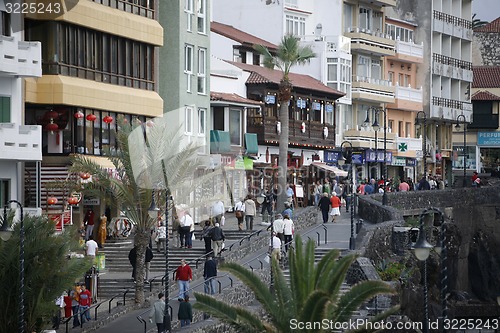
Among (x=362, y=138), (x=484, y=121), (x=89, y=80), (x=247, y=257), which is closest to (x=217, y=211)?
(x=247, y=257)

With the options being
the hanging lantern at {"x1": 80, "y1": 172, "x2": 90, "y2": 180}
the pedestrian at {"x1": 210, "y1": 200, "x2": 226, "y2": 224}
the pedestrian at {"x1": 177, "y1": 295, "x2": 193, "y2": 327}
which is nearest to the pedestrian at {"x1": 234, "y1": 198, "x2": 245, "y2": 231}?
the pedestrian at {"x1": 210, "y1": 200, "x2": 226, "y2": 224}

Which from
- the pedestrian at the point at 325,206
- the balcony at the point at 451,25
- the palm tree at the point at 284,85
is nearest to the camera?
the pedestrian at the point at 325,206

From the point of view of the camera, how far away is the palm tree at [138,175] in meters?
47.8

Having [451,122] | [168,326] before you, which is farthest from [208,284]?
[451,122]

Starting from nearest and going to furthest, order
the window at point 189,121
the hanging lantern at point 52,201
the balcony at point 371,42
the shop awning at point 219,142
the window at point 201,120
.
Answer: the hanging lantern at point 52,201 → the window at point 189,121 → the window at point 201,120 → the shop awning at point 219,142 → the balcony at point 371,42

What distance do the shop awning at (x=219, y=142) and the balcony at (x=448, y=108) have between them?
36143mm

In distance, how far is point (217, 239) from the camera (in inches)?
1971

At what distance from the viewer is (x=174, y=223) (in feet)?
188

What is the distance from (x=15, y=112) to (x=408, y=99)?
51731 millimetres

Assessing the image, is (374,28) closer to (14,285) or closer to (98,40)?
(98,40)

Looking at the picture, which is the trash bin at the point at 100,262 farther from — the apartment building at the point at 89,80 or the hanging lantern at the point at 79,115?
the hanging lantern at the point at 79,115

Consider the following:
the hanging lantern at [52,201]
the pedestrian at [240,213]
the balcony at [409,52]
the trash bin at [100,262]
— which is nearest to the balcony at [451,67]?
the balcony at [409,52]

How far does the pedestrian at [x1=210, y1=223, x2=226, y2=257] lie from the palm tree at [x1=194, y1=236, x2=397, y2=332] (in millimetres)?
15519

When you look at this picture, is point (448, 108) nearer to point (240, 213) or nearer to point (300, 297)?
point (240, 213)
